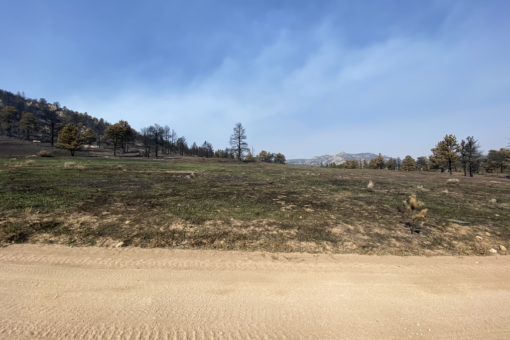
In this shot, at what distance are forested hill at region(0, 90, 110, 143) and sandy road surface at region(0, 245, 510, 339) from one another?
10934cm

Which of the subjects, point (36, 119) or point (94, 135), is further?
point (36, 119)

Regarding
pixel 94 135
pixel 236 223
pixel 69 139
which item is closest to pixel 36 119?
pixel 94 135

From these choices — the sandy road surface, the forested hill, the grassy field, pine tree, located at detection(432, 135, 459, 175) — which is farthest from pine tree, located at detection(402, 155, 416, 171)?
the forested hill

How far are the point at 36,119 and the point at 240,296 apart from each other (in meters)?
131

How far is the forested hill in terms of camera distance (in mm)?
92875

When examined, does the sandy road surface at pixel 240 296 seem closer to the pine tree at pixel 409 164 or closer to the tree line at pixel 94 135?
the tree line at pixel 94 135

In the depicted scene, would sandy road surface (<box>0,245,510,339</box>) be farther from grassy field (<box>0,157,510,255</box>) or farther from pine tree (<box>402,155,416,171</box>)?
pine tree (<box>402,155,416,171</box>)

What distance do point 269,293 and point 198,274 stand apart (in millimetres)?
1726

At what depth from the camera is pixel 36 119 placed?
10356 centimetres

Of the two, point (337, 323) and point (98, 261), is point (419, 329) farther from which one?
point (98, 261)

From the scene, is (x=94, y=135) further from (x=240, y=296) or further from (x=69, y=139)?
(x=240, y=296)

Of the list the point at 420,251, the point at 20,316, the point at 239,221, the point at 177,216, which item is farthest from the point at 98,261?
the point at 420,251

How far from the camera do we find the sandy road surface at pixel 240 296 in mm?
4242

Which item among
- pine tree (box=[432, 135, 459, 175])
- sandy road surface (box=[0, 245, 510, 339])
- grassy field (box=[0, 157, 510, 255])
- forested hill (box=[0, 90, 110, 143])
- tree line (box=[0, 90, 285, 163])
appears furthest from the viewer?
forested hill (box=[0, 90, 110, 143])
